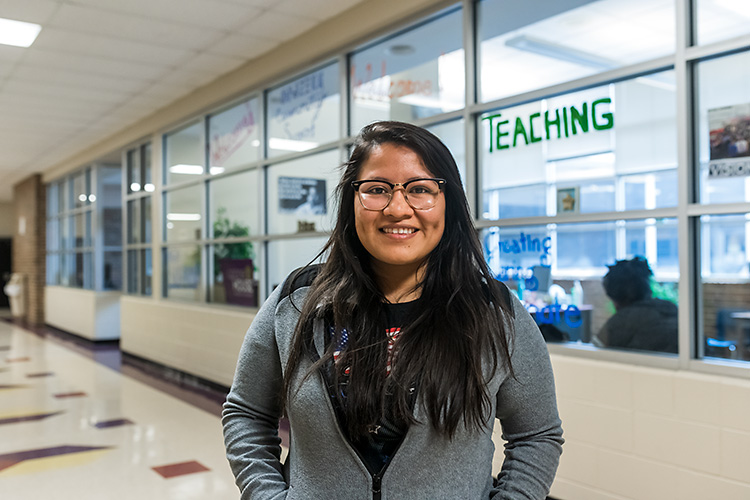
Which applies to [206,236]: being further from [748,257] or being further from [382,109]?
[748,257]

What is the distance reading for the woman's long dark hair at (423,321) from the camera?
42.9 inches

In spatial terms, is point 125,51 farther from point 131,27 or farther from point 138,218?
point 138,218

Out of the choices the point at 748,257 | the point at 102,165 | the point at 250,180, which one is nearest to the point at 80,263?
the point at 102,165

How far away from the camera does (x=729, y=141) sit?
8.54 ft

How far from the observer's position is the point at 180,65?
5598 mm

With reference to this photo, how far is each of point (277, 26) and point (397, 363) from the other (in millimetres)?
4094

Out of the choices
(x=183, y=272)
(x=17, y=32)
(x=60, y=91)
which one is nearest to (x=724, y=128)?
(x=17, y=32)

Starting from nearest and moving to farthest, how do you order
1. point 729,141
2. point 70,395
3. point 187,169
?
point 729,141 < point 70,395 < point 187,169

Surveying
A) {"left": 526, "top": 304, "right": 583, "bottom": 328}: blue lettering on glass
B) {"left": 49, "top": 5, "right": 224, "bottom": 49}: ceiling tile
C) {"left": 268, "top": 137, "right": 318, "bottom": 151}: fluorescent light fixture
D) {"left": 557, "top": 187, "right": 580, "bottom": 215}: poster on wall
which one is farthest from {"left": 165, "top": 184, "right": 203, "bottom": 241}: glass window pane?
{"left": 557, "top": 187, "right": 580, "bottom": 215}: poster on wall

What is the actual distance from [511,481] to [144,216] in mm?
7664

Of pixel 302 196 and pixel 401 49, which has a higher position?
pixel 401 49

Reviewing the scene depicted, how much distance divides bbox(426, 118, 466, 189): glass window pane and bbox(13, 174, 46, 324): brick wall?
10.5 meters

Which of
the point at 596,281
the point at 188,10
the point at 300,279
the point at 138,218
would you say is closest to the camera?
the point at 300,279

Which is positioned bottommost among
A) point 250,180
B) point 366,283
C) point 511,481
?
point 511,481
